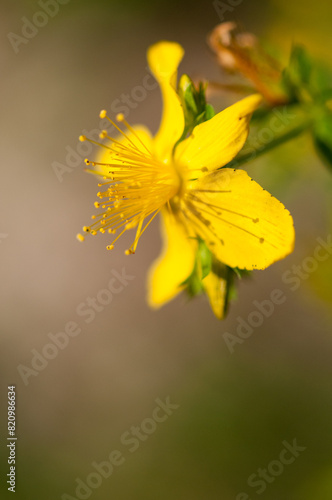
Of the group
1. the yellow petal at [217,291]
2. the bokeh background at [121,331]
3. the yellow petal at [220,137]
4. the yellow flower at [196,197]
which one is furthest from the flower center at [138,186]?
the bokeh background at [121,331]

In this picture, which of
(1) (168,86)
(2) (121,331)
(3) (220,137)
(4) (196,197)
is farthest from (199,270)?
(2) (121,331)

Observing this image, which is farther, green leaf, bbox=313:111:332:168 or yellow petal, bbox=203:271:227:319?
green leaf, bbox=313:111:332:168

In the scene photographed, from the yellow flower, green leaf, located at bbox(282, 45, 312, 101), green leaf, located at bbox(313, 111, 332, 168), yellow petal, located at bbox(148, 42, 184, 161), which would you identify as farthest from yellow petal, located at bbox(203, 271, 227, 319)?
green leaf, located at bbox(282, 45, 312, 101)

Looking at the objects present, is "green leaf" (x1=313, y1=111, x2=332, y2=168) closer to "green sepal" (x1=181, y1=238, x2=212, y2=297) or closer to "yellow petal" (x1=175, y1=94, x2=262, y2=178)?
"yellow petal" (x1=175, y1=94, x2=262, y2=178)

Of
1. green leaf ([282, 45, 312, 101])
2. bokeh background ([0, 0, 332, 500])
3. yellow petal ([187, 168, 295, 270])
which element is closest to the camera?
yellow petal ([187, 168, 295, 270])

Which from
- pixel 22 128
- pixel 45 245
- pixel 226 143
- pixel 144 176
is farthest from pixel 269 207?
pixel 22 128

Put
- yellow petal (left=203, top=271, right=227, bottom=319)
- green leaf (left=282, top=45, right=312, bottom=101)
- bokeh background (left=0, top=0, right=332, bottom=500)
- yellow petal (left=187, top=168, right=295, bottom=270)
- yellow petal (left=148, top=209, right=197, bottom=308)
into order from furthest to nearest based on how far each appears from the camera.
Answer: bokeh background (left=0, top=0, right=332, bottom=500) → green leaf (left=282, top=45, right=312, bottom=101) → yellow petal (left=148, top=209, right=197, bottom=308) → yellow petal (left=203, top=271, right=227, bottom=319) → yellow petal (left=187, top=168, right=295, bottom=270)

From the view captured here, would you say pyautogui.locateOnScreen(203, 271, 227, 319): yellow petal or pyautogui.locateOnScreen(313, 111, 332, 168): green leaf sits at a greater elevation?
pyautogui.locateOnScreen(313, 111, 332, 168): green leaf
